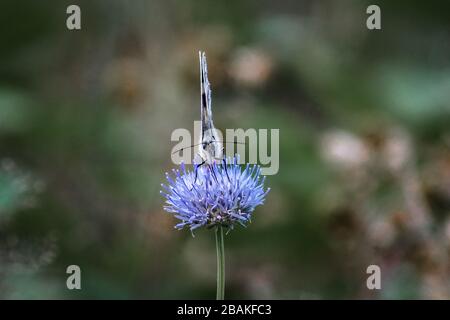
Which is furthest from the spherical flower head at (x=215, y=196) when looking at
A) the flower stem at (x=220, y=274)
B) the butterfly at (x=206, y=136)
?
the flower stem at (x=220, y=274)

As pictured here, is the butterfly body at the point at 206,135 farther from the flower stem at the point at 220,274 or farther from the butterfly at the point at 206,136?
the flower stem at the point at 220,274

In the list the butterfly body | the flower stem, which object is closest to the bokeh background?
the butterfly body

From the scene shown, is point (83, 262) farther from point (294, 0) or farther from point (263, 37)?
point (294, 0)

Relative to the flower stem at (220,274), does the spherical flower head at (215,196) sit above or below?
above

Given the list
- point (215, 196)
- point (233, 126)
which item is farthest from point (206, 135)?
point (233, 126)

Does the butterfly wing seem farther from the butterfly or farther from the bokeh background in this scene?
the bokeh background
